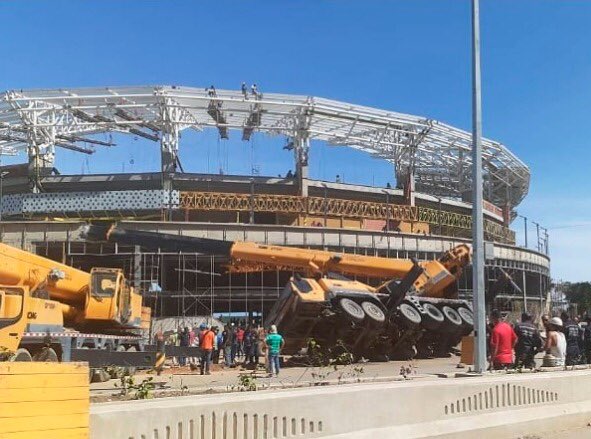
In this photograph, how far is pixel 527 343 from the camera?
12305mm

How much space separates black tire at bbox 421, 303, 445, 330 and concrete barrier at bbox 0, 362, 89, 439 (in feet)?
62.1

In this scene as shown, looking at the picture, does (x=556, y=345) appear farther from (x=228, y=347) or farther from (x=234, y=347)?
(x=234, y=347)

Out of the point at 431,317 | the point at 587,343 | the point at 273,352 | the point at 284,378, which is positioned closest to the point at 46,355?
the point at 284,378

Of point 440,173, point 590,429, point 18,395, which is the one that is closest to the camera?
point 18,395

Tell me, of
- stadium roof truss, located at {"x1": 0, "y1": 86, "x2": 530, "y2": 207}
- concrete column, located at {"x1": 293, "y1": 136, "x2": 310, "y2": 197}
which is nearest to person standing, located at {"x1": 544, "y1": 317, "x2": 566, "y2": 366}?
stadium roof truss, located at {"x1": 0, "y1": 86, "x2": 530, "y2": 207}

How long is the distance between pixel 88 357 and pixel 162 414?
28.3ft

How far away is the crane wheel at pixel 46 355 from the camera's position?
14.1 m

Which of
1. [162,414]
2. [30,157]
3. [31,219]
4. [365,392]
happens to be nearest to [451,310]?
[365,392]

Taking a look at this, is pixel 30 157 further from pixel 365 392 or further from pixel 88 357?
pixel 365 392

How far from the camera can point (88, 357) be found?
13.1m

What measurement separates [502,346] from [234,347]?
1483 cm

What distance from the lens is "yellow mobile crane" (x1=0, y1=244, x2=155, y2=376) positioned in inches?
529

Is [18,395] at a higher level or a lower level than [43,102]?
lower

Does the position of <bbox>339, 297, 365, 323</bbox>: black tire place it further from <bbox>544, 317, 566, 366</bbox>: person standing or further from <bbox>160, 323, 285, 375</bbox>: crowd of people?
<bbox>544, 317, 566, 366</bbox>: person standing
